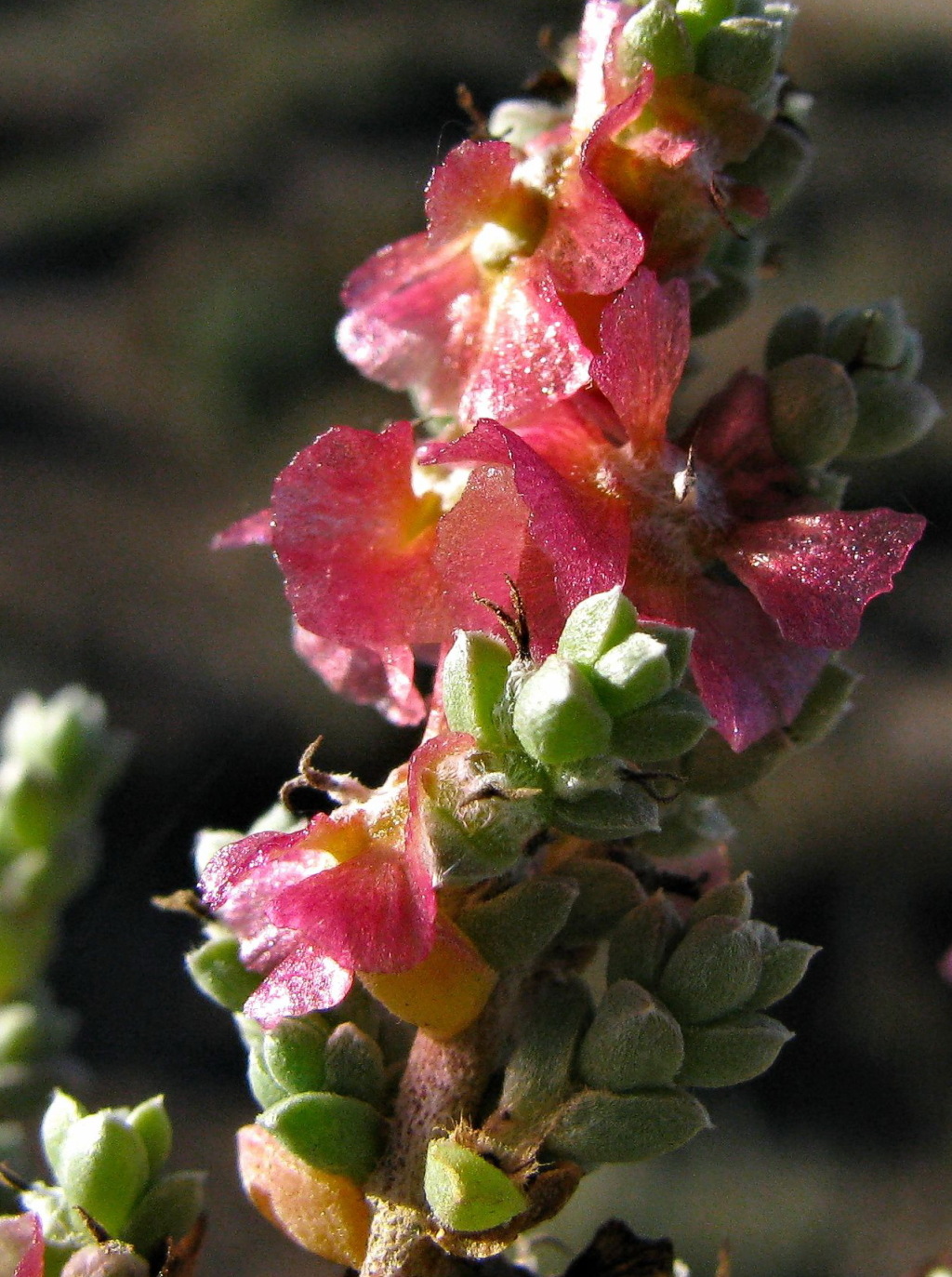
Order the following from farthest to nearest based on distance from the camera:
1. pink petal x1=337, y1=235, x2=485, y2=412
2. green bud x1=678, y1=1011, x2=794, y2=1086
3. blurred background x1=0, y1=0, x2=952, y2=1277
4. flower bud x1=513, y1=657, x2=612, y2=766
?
blurred background x1=0, y1=0, x2=952, y2=1277, pink petal x1=337, y1=235, x2=485, y2=412, green bud x1=678, y1=1011, x2=794, y2=1086, flower bud x1=513, y1=657, x2=612, y2=766

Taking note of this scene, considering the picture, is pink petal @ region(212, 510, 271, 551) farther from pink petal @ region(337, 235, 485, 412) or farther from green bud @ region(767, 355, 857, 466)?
green bud @ region(767, 355, 857, 466)

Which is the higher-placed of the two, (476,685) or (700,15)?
(700,15)

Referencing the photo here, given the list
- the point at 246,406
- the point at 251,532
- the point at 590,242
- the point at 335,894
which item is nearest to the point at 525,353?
the point at 590,242

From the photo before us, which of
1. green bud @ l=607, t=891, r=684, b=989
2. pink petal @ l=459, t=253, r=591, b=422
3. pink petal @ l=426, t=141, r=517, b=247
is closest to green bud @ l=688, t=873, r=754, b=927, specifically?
green bud @ l=607, t=891, r=684, b=989

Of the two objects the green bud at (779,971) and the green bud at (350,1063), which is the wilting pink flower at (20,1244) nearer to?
the green bud at (350,1063)

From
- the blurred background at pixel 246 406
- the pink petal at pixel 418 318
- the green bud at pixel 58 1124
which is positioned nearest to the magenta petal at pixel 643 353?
the pink petal at pixel 418 318

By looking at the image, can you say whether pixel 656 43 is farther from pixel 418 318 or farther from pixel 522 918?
pixel 522 918
